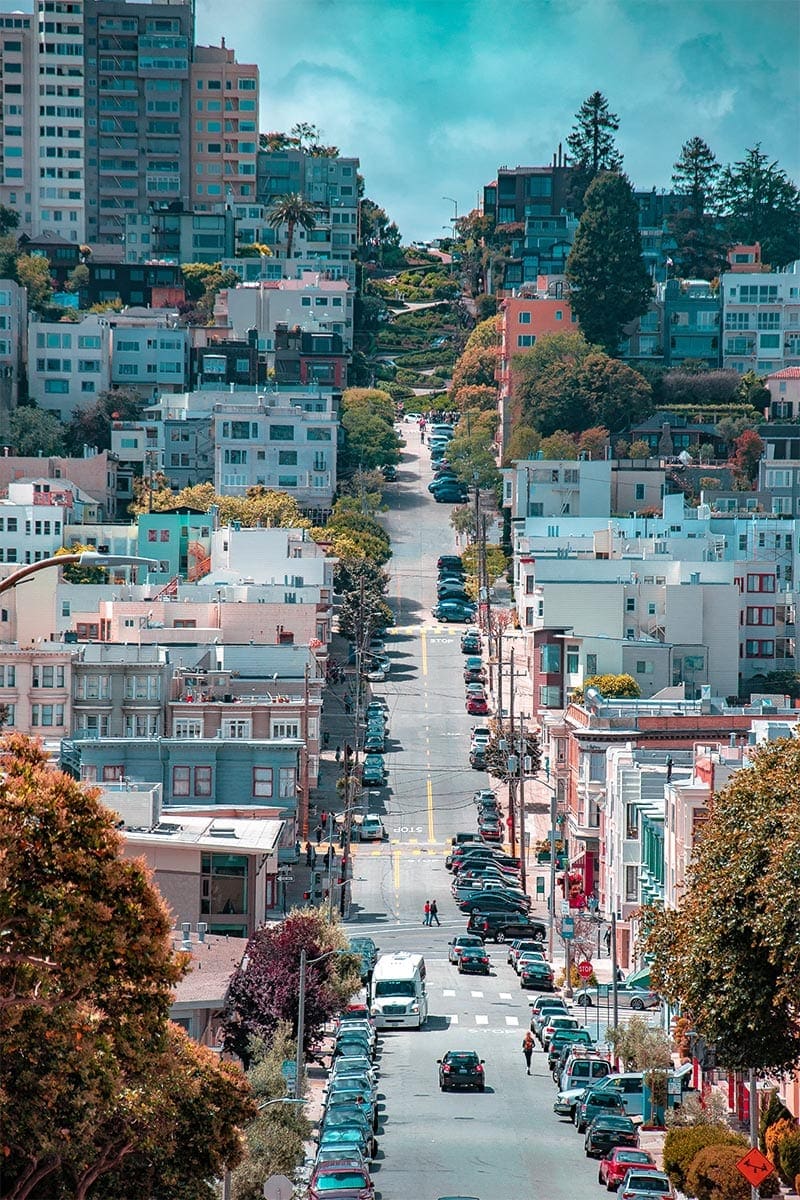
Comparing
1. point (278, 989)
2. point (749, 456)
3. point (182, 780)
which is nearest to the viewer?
point (278, 989)

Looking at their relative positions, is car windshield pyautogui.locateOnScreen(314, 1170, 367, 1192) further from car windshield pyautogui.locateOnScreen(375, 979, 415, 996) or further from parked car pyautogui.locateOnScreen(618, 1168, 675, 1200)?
car windshield pyautogui.locateOnScreen(375, 979, 415, 996)

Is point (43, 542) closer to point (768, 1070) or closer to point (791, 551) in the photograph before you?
point (791, 551)

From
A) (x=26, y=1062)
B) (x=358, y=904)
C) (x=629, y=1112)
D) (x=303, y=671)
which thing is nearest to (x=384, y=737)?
(x=303, y=671)

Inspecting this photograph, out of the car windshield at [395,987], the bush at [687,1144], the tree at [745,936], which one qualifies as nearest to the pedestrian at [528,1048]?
the car windshield at [395,987]

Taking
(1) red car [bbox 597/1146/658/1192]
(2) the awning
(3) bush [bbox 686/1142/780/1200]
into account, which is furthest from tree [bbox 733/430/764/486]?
(3) bush [bbox 686/1142/780/1200]

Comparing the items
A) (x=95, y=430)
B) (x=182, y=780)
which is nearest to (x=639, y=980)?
(x=182, y=780)

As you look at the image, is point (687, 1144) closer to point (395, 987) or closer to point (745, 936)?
point (745, 936)

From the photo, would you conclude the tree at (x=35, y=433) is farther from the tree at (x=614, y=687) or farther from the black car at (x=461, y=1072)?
the black car at (x=461, y=1072)
